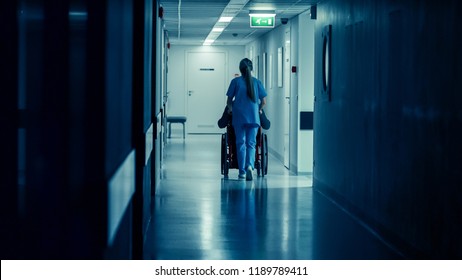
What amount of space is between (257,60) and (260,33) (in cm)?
152

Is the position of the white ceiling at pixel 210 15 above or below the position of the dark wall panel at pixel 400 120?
above

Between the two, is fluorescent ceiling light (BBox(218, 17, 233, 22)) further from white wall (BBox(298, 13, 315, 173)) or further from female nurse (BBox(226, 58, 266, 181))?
female nurse (BBox(226, 58, 266, 181))

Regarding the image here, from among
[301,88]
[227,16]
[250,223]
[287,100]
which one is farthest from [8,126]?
[287,100]

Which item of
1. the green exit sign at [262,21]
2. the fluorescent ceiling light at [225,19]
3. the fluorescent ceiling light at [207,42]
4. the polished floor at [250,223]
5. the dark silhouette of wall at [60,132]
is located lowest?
the polished floor at [250,223]

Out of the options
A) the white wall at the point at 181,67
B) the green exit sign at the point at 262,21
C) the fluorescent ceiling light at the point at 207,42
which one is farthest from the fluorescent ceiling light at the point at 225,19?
the white wall at the point at 181,67

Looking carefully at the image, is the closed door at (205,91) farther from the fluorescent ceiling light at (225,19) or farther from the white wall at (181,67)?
the fluorescent ceiling light at (225,19)

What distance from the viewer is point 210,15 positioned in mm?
11828

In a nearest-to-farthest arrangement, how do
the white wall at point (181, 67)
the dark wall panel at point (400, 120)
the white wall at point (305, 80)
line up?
the dark wall panel at point (400, 120), the white wall at point (305, 80), the white wall at point (181, 67)

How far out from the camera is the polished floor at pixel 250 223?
5.42 m

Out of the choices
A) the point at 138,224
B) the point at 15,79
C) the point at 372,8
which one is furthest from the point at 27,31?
the point at 372,8

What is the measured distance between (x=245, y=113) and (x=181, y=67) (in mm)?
11445

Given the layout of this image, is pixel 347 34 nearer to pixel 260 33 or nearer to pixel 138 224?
pixel 138 224

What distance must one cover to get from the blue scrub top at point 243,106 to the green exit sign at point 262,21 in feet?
5.70

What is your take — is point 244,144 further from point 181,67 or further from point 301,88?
point 181,67
